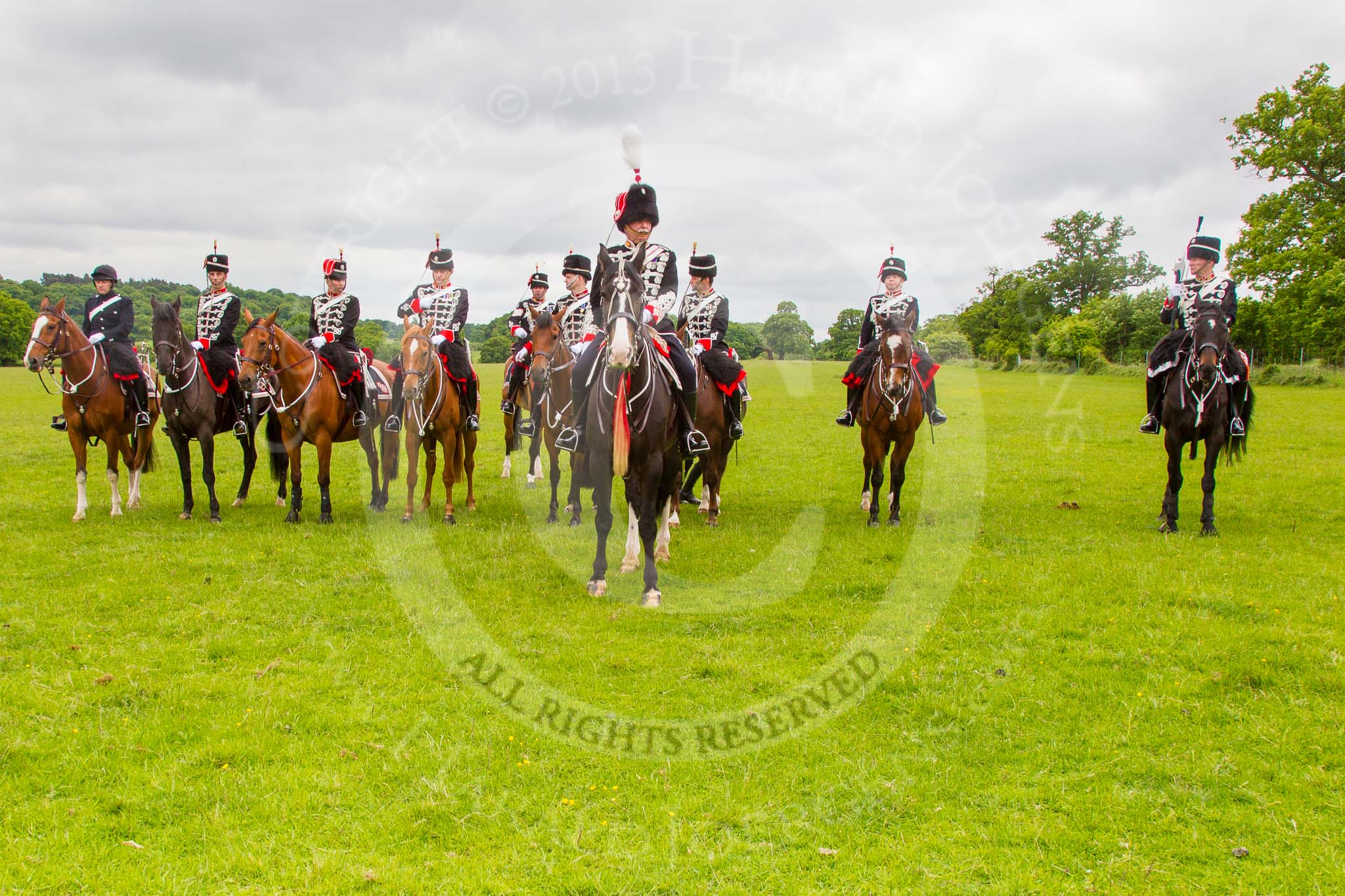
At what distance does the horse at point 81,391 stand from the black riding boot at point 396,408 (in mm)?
3374

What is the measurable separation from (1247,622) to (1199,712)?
2175mm

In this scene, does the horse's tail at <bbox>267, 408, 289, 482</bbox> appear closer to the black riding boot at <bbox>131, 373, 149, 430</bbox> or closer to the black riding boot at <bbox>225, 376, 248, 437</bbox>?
the black riding boot at <bbox>225, 376, 248, 437</bbox>

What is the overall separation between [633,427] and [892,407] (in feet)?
13.8

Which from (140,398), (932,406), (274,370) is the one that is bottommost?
(932,406)

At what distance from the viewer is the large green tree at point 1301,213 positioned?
117 feet

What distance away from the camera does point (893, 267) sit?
11.7 meters

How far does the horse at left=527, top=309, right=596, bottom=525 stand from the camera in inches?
459

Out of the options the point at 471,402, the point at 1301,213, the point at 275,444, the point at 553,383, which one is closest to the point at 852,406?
the point at 553,383

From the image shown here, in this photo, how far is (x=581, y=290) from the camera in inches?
520

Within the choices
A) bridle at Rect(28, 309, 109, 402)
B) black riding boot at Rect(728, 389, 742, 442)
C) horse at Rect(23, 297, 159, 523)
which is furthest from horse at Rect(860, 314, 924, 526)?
bridle at Rect(28, 309, 109, 402)

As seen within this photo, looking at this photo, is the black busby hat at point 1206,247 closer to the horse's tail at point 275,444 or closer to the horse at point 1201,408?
the horse at point 1201,408

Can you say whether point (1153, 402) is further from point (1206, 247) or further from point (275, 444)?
point (275, 444)

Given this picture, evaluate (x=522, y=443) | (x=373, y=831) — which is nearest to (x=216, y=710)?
(x=373, y=831)

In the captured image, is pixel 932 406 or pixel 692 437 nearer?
pixel 692 437
